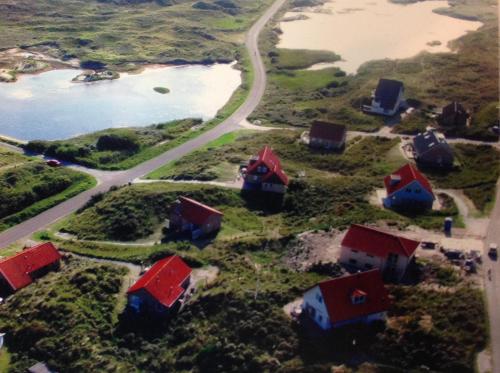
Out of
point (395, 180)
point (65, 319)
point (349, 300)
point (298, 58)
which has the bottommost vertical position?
point (298, 58)

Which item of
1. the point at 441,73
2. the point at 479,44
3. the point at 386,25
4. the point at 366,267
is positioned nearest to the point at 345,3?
the point at 386,25

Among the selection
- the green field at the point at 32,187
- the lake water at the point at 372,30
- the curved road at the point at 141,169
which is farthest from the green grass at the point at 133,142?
the lake water at the point at 372,30

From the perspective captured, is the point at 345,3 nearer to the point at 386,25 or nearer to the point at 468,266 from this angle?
the point at 386,25

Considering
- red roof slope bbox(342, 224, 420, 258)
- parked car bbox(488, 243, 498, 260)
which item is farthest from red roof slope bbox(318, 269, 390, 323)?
parked car bbox(488, 243, 498, 260)

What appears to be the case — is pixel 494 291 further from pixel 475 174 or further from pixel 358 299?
pixel 475 174

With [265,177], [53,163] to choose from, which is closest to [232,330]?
[265,177]

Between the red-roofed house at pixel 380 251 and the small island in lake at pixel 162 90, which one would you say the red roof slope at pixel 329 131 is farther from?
the small island in lake at pixel 162 90

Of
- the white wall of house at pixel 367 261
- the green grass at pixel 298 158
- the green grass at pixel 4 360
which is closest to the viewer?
the green grass at pixel 4 360

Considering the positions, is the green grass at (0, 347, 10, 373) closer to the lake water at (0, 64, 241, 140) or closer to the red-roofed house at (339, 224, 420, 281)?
the red-roofed house at (339, 224, 420, 281)
